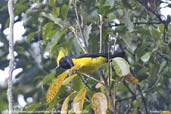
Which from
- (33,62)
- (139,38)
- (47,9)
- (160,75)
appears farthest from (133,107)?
(33,62)

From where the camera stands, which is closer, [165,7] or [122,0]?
[122,0]

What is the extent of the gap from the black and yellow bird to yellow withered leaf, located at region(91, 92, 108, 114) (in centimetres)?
6

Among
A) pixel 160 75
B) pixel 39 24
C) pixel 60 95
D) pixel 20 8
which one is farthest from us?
pixel 39 24

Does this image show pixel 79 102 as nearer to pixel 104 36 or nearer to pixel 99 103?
pixel 99 103

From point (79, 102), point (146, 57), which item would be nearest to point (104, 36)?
point (146, 57)

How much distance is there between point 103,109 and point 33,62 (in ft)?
3.89

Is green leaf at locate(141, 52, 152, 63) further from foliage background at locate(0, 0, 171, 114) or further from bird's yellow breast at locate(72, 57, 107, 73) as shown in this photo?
bird's yellow breast at locate(72, 57, 107, 73)

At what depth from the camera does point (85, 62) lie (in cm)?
95

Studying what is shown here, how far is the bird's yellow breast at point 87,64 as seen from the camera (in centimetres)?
94

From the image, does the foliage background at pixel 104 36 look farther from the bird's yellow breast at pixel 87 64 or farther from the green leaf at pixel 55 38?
the bird's yellow breast at pixel 87 64

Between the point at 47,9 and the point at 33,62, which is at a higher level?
the point at 47,9

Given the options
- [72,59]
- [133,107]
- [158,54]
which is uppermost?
[72,59]

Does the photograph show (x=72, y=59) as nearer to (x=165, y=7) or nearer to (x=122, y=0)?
(x=122, y=0)

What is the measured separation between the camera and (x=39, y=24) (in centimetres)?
181
